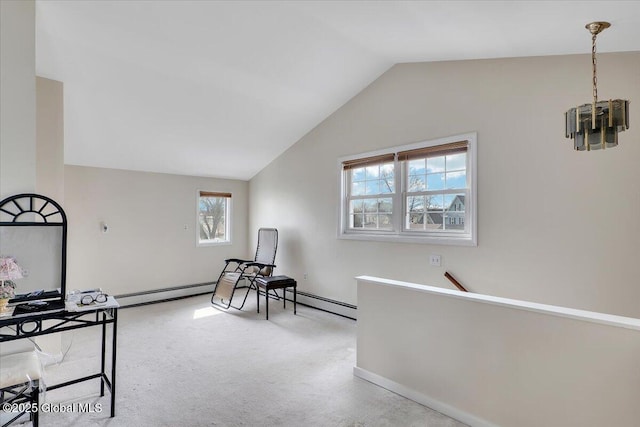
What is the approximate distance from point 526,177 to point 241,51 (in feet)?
9.21

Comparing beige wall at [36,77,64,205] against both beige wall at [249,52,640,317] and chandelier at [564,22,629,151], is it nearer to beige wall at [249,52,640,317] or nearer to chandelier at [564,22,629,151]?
beige wall at [249,52,640,317]

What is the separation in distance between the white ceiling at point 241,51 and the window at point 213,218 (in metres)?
1.25

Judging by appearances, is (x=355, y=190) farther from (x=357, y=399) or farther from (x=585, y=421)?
(x=585, y=421)

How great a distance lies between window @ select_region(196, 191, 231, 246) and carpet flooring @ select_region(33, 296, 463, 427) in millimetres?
1858

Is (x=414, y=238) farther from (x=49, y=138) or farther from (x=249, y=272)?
(x=49, y=138)

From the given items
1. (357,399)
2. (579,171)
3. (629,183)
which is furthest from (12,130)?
(629,183)

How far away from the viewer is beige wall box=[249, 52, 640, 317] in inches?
94.3

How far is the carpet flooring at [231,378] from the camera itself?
2168 millimetres

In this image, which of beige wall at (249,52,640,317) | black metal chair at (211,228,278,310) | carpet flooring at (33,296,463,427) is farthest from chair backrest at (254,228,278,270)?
beige wall at (249,52,640,317)

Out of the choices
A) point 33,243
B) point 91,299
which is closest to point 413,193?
point 91,299

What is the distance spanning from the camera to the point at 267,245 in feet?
17.3

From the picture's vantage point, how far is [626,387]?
1.59 metres

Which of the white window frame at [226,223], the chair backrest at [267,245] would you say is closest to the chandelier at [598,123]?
the chair backrest at [267,245]

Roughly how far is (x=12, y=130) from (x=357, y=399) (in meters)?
3.07
